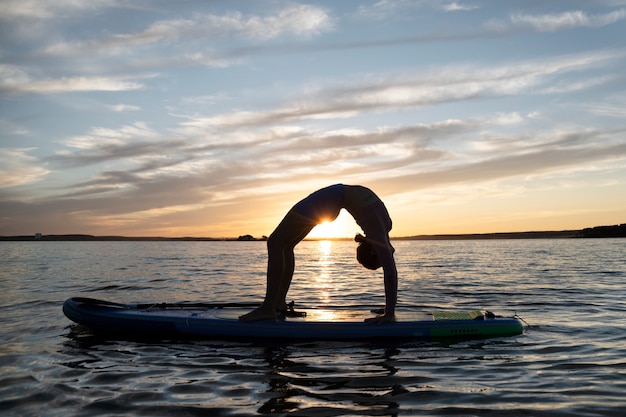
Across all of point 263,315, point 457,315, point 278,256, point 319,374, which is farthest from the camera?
point 457,315

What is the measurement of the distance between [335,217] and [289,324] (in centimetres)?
195

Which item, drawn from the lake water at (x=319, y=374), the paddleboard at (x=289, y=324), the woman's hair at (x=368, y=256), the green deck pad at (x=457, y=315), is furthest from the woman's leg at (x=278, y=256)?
the green deck pad at (x=457, y=315)

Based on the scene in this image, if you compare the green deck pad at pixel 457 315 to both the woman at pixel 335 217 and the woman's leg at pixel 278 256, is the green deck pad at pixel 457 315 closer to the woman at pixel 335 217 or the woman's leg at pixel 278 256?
the woman at pixel 335 217

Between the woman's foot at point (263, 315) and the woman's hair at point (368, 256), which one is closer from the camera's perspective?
the woman's hair at point (368, 256)

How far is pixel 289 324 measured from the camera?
29.8 feet

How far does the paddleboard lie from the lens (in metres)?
9.03

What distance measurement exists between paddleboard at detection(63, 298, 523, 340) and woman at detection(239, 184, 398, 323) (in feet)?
1.41

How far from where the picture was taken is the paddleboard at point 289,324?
9.03 meters

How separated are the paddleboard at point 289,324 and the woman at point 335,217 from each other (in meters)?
0.43

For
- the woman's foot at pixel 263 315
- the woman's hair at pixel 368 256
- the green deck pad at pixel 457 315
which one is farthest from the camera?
the green deck pad at pixel 457 315

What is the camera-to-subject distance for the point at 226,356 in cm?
802

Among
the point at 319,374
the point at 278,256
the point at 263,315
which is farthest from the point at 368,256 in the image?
the point at 319,374

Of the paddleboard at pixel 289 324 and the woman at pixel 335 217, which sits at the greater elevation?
the woman at pixel 335 217

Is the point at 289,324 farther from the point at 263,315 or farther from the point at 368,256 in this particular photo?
the point at 368,256
